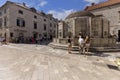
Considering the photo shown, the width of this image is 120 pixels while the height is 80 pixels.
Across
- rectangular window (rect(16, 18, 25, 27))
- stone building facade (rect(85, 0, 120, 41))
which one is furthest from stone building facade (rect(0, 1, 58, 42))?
stone building facade (rect(85, 0, 120, 41))

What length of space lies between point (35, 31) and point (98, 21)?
25.8m

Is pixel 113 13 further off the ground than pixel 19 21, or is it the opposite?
pixel 113 13

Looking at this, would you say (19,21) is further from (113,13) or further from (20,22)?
(113,13)

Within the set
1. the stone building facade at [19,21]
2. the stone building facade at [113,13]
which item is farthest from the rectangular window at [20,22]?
the stone building facade at [113,13]

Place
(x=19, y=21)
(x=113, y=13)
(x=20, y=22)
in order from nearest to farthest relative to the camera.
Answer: (x=113, y=13) < (x=19, y=21) < (x=20, y=22)

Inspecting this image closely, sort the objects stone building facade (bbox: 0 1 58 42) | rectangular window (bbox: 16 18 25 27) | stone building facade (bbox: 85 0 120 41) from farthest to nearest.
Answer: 1. rectangular window (bbox: 16 18 25 27)
2. stone building facade (bbox: 0 1 58 42)
3. stone building facade (bbox: 85 0 120 41)

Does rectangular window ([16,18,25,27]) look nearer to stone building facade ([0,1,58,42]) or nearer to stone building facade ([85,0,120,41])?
stone building facade ([0,1,58,42])

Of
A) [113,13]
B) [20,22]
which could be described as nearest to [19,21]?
[20,22]

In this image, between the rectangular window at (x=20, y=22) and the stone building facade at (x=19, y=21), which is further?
the rectangular window at (x=20, y=22)

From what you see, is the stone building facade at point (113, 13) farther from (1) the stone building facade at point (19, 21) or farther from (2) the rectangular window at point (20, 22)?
(2) the rectangular window at point (20, 22)

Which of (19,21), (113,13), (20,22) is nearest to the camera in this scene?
(113,13)

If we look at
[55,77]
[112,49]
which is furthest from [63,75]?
[112,49]

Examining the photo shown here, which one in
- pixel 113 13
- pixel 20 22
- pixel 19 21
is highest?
pixel 113 13

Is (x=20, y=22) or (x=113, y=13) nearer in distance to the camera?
(x=113, y=13)
